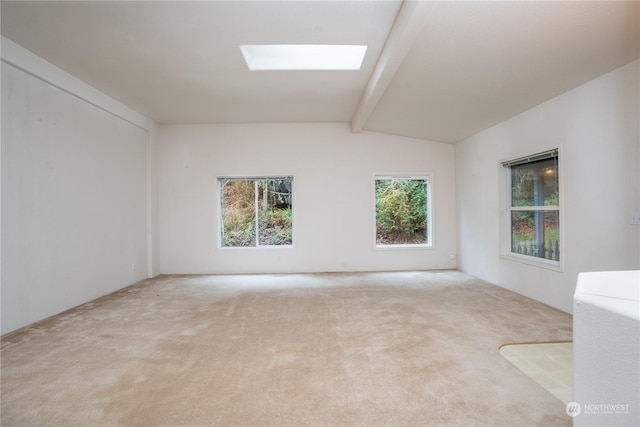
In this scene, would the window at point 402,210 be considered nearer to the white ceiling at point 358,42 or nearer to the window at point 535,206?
the window at point 535,206

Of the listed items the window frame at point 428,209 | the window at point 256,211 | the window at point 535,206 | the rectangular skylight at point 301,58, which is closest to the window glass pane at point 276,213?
the window at point 256,211

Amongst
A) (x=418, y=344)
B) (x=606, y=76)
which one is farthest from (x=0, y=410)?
(x=606, y=76)

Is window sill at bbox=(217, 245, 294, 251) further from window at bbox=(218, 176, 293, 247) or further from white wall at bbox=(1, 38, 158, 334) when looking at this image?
white wall at bbox=(1, 38, 158, 334)

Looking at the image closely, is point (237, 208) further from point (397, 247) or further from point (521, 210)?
point (521, 210)

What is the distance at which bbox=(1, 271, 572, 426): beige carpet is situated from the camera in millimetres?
1705

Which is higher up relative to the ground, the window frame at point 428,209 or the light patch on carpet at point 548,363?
the window frame at point 428,209

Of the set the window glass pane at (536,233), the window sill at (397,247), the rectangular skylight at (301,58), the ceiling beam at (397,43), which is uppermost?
the rectangular skylight at (301,58)

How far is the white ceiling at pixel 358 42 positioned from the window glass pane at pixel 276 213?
180 centimetres

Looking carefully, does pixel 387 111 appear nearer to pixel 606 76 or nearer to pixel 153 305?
pixel 606 76

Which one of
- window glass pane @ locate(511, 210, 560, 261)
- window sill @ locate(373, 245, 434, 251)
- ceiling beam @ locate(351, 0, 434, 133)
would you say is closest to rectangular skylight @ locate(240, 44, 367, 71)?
ceiling beam @ locate(351, 0, 434, 133)

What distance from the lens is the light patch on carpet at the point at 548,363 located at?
1.93 metres

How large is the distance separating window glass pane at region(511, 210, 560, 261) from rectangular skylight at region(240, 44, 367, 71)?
3002 mm

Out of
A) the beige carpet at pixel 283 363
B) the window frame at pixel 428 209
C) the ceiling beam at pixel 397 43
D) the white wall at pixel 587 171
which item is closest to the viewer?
the beige carpet at pixel 283 363

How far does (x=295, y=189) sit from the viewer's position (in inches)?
225
